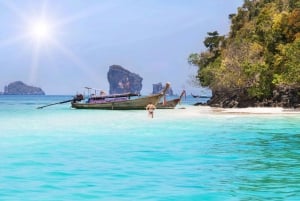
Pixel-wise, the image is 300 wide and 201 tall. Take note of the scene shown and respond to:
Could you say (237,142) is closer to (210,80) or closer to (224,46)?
(210,80)

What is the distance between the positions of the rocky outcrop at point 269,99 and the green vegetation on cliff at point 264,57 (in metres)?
0.58

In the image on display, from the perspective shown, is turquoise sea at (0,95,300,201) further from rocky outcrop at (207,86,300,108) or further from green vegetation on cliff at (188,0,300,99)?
rocky outcrop at (207,86,300,108)

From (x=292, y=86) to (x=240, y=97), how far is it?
9676mm

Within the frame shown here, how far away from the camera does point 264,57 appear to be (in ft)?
178

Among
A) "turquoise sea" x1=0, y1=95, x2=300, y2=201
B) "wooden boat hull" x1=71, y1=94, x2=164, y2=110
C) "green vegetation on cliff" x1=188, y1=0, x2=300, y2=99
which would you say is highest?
"green vegetation on cliff" x1=188, y1=0, x2=300, y2=99

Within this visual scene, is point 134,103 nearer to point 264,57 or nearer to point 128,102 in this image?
point 128,102

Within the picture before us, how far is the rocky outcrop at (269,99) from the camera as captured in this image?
4947 cm

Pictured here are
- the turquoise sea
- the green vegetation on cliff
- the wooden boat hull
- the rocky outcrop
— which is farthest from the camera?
the wooden boat hull

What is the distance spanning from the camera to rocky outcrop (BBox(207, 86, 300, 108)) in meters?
49.5

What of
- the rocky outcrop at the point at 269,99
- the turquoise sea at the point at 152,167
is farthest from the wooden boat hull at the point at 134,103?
the turquoise sea at the point at 152,167

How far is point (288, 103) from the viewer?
1954 inches

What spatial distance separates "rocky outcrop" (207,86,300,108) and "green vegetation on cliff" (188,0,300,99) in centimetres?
58

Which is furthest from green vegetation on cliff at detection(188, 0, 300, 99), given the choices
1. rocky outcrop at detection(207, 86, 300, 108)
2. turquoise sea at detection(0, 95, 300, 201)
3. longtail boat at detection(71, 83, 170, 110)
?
turquoise sea at detection(0, 95, 300, 201)

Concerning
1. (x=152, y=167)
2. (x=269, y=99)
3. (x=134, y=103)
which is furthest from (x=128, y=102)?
(x=152, y=167)
